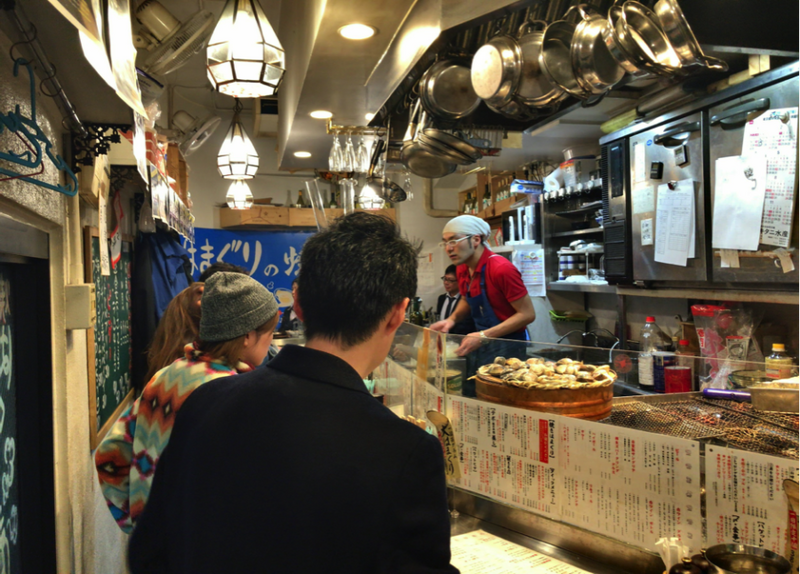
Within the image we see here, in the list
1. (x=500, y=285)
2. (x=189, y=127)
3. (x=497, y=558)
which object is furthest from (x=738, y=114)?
(x=189, y=127)

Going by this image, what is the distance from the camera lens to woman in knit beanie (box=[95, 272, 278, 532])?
1.63 metres

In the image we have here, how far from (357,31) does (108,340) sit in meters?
2.15

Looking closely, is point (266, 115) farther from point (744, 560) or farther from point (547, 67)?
point (744, 560)

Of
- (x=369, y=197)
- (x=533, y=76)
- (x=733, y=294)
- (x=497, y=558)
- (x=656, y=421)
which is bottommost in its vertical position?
(x=497, y=558)

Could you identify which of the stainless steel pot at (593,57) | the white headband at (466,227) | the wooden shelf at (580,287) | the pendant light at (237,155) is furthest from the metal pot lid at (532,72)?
the pendant light at (237,155)

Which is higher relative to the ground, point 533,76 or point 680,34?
point 533,76

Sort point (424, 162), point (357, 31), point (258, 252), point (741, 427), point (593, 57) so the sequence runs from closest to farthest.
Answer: point (741, 427) → point (593, 57) → point (357, 31) → point (424, 162) → point (258, 252)

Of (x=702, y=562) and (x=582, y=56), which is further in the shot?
(x=582, y=56)

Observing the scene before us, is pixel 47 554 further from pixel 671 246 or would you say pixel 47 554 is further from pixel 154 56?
pixel 671 246

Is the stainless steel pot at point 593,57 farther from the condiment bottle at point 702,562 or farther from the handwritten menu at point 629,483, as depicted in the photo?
the condiment bottle at point 702,562

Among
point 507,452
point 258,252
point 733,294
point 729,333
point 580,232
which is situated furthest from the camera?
point 258,252

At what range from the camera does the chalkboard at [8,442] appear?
1.59 m

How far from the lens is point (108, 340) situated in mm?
3166

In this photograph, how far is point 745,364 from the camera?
154cm
